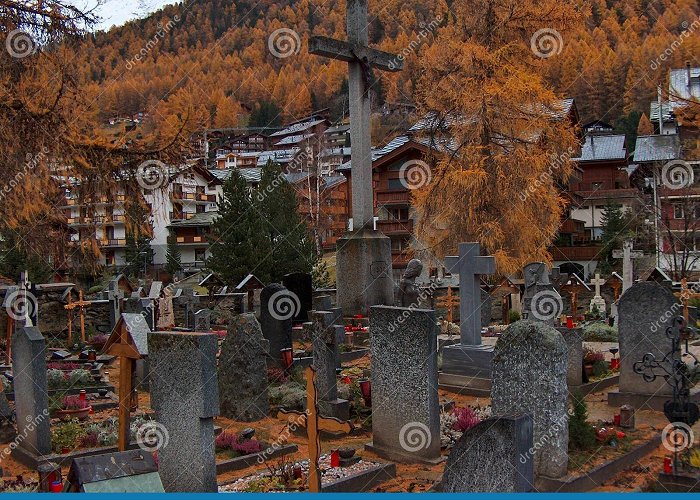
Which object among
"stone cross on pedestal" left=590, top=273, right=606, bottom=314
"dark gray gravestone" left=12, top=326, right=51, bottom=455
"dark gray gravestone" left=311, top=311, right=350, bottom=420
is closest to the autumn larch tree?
"stone cross on pedestal" left=590, top=273, right=606, bottom=314

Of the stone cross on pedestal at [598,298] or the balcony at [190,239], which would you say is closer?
the stone cross on pedestal at [598,298]

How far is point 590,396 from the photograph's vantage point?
11.5 metres

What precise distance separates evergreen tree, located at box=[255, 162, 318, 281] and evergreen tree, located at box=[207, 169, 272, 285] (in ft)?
1.04

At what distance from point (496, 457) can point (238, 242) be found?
22.7 meters

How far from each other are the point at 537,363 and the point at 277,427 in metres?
4.28

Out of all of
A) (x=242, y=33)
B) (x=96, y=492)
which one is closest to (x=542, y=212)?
(x=96, y=492)

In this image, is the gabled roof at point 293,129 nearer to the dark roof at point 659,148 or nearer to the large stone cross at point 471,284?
the dark roof at point 659,148

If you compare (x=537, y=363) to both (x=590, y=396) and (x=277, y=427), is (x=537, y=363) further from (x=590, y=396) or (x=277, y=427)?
(x=590, y=396)

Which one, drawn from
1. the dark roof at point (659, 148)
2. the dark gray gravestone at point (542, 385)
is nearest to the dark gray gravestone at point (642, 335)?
the dark gray gravestone at point (542, 385)

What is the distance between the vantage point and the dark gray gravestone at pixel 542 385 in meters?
7.04

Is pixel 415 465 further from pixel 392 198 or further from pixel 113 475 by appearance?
pixel 392 198

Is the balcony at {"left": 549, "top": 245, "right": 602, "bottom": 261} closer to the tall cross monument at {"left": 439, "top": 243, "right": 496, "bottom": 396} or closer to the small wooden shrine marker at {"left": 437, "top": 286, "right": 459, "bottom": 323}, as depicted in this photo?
the small wooden shrine marker at {"left": 437, "top": 286, "right": 459, "bottom": 323}

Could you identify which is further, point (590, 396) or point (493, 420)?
point (590, 396)

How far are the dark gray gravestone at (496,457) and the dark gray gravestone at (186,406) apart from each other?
2473 millimetres
